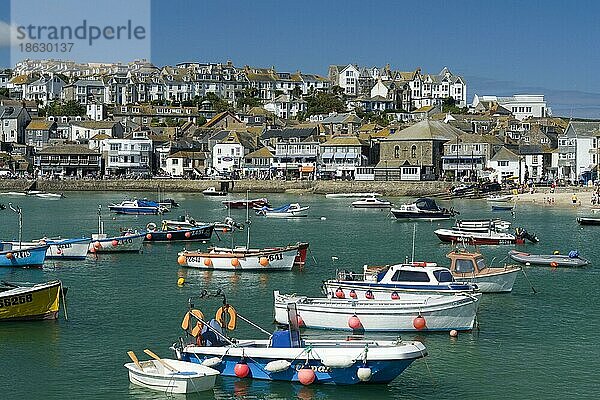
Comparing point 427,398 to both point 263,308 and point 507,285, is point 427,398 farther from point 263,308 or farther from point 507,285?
point 507,285

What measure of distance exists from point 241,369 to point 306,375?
132 centimetres

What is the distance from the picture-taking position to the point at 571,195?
7825 cm

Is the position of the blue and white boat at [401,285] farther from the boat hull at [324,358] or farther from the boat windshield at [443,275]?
the boat hull at [324,358]

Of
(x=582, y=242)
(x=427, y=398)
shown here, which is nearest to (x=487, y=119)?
(x=582, y=242)

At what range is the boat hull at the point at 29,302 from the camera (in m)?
22.9

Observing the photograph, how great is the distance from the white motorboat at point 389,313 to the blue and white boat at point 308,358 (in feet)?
12.1

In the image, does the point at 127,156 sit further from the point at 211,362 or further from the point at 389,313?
the point at 211,362

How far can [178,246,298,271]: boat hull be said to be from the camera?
3375 cm

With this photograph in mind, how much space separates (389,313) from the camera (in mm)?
21922

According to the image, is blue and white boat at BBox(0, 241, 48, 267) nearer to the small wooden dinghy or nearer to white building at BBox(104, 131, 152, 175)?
the small wooden dinghy

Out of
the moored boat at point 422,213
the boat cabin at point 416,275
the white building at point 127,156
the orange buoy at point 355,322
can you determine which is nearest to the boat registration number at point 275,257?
the boat cabin at point 416,275

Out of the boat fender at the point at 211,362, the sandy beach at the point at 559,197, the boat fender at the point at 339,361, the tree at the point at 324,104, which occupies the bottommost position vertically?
the boat fender at the point at 211,362

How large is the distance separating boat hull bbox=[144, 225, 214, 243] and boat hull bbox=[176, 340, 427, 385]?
25.0 m

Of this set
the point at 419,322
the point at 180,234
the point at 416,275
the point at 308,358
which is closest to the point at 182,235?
the point at 180,234
